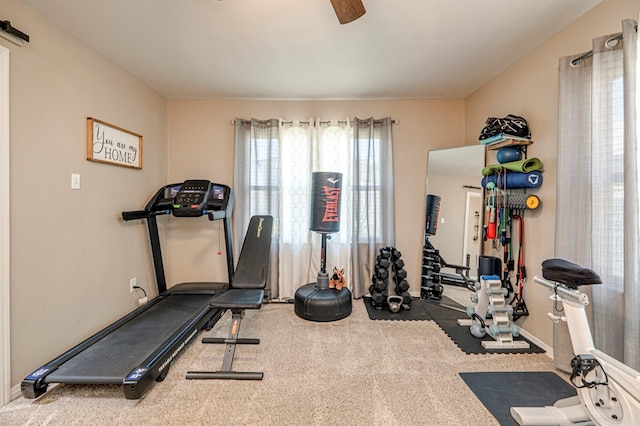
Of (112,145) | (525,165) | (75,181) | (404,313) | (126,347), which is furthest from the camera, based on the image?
(404,313)

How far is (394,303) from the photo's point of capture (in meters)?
3.04

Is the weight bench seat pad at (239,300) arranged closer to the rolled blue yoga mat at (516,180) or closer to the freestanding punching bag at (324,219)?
the freestanding punching bag at (324,219)

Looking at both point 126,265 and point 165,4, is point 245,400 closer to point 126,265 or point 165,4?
point 126,265

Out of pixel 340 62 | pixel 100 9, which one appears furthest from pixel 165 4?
pixel 340 62

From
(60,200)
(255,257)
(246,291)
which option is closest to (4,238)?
(60,200)

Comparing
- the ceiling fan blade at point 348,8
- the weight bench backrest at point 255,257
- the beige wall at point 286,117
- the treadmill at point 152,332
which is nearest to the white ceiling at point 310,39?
→ the beige wall at point 286,117

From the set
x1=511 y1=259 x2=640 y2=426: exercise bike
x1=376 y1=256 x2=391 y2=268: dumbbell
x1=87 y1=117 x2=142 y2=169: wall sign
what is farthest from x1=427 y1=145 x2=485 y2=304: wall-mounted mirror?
x1=87 y1=117 x2=142 y2=169: wall sign

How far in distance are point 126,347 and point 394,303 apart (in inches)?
100

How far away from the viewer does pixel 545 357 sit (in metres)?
2.15

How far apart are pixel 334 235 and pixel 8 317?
2819mm

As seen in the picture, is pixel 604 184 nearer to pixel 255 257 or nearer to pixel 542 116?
pixel 542 116

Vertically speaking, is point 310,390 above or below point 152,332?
below

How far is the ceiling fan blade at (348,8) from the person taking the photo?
4.45 feet

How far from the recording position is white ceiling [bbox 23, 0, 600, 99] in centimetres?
184
